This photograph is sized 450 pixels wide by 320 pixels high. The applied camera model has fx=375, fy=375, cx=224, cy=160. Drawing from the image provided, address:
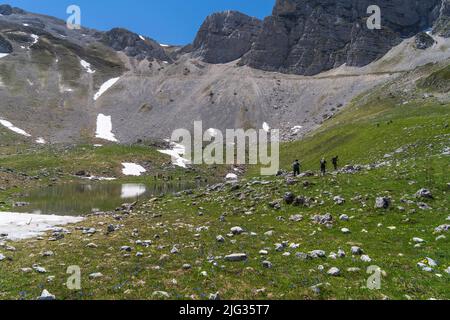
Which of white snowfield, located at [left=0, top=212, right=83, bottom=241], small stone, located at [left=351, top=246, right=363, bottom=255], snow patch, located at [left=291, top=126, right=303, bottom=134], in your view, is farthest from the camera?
snow patch, located at [left=291, top=126, right=303, bottom=134]

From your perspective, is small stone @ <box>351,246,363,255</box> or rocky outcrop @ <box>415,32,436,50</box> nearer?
small stone @ <box>351,246,363,255</box>

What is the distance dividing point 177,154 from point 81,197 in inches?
2294

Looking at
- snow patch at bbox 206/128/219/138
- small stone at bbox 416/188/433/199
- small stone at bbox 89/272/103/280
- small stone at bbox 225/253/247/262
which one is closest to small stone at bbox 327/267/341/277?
small stone at bbox 225/253/247/262

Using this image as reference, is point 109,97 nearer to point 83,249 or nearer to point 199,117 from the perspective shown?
point 199,117

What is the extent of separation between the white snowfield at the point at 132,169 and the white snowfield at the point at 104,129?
45638 mm

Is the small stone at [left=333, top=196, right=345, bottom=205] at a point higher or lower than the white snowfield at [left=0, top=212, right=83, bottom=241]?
higher

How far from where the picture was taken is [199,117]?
150000 millimetres

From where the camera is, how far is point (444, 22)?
18800 cm

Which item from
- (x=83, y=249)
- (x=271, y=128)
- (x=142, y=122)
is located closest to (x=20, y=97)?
(x=142, y=122)

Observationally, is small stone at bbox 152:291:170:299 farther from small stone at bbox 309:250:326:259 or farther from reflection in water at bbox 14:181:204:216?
reflection in water at bbox 14:181:204:216

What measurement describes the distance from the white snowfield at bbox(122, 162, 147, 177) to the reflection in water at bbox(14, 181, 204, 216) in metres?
12.9

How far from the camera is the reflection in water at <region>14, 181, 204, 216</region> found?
141 feet

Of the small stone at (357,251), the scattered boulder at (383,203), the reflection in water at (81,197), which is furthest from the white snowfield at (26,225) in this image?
the scattered boulder at (383,203)
